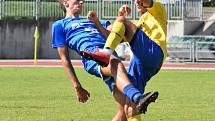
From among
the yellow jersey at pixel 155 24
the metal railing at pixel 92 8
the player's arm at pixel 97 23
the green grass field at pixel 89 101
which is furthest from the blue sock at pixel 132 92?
the metal railing at pixel 92 8

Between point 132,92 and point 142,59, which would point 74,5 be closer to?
point 142,59

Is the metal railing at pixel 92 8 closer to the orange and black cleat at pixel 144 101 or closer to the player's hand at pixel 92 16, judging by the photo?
the player's hand at pixel 92 16

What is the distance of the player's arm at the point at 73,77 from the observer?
30.4 feet

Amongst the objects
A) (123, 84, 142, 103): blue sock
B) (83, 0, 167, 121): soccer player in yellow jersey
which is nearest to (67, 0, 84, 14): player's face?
(83, 0, 167, 121): soccer player in yellow jersey

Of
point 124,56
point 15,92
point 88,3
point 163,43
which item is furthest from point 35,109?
point 88,3

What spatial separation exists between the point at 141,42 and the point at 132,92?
0.79 meters

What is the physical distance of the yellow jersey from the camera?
29.8 feet

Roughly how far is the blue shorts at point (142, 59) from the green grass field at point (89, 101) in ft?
11.8

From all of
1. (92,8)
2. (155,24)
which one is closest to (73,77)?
(155,24)

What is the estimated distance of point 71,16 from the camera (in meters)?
9.70

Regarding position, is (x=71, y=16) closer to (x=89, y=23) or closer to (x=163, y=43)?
(x=89, y=23)

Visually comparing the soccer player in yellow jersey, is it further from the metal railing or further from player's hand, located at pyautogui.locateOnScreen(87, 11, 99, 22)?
the metal railing

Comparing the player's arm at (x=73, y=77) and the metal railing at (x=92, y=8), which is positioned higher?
the player's arm at (x=73, y=77)

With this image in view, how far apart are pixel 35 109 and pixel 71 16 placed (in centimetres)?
486
